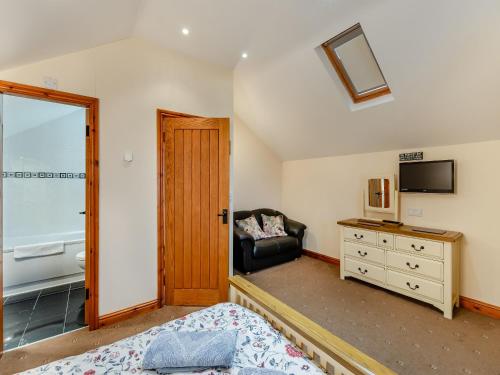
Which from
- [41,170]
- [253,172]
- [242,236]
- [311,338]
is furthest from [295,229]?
[41,170]

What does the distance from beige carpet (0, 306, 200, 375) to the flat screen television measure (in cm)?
305

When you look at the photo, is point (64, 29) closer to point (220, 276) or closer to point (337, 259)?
point (220, 276)

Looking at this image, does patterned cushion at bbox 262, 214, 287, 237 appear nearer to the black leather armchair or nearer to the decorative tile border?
the black leather armchair

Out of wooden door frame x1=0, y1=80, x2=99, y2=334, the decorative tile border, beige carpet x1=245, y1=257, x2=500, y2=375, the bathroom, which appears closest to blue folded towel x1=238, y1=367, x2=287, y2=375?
beige carpet x1=245, y1=257, x2=500, y2=375

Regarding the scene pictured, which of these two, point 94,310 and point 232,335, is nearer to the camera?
point 232,335

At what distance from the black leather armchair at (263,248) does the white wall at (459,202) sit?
1.57 feet

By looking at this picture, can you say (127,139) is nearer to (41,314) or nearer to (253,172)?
(41,314)

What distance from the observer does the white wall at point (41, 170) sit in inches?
124

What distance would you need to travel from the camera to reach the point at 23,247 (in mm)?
2945

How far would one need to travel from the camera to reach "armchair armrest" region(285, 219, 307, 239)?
4.21 meters

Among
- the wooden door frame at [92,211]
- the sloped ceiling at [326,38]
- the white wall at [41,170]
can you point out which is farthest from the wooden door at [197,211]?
the white wall at [41,170]

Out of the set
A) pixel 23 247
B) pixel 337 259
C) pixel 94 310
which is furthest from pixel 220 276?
pixel 23 247

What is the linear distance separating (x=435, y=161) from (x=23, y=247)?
499 cm

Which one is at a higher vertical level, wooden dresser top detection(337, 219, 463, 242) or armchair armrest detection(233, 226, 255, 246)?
wooden dresser top detection(337, 219, 463, 242)
